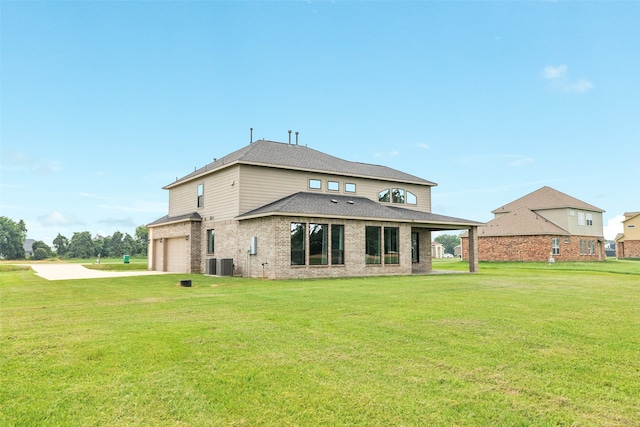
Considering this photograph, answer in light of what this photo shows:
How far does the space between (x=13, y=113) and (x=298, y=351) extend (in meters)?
24.7

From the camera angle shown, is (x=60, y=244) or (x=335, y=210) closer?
(x=335, y=210)

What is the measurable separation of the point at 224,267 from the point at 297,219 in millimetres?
4644

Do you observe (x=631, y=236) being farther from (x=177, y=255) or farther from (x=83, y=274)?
(x=83, y=274)

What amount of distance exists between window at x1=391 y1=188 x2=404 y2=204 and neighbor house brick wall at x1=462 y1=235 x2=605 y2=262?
63.3 ft

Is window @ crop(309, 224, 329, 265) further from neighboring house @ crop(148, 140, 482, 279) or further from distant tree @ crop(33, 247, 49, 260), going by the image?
distant tree @ crop(33, 247, 49, 260)

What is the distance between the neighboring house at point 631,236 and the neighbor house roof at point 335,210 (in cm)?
4254

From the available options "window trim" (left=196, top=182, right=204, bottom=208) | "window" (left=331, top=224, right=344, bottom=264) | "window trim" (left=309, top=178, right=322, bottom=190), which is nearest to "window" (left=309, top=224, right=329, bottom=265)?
"window" (left=331, top=224, right=344, bottom=264)

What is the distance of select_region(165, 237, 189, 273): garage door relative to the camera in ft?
80.7

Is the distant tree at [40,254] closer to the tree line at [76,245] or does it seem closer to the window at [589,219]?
the tree line at [76,245]

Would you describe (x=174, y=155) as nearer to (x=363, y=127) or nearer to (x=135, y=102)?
(x=135, y=102)

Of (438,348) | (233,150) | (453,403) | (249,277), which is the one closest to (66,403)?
(453,403)

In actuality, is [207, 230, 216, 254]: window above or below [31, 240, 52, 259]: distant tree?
above

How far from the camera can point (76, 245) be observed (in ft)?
241

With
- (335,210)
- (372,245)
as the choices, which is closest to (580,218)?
(372,245)
